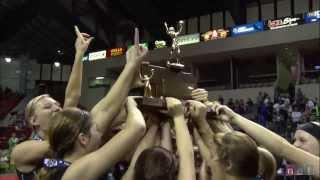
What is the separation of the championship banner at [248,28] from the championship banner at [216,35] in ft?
1.22

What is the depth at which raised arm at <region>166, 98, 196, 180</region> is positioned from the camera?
1607 millimetres

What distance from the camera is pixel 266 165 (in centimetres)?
193

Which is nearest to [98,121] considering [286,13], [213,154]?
[213,154]

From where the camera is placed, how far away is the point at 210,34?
18.7 meters

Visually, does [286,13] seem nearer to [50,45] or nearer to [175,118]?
[50,45]

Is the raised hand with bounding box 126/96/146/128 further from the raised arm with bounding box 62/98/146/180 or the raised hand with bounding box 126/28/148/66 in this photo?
the raised hand with bounding box 126/28/148/66

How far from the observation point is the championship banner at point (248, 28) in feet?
56.4

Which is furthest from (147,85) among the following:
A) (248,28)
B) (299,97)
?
(248,28)

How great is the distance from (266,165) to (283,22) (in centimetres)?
1573

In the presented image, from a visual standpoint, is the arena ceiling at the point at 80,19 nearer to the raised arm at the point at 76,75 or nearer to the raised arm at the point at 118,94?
the raised arm at the point at 76,75

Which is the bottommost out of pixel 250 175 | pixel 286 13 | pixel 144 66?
pixel 250 175

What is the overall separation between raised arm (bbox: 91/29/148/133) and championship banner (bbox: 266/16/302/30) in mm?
15316

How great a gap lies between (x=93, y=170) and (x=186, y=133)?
39 centimetres

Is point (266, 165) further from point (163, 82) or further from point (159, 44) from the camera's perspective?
point (159, 44)
